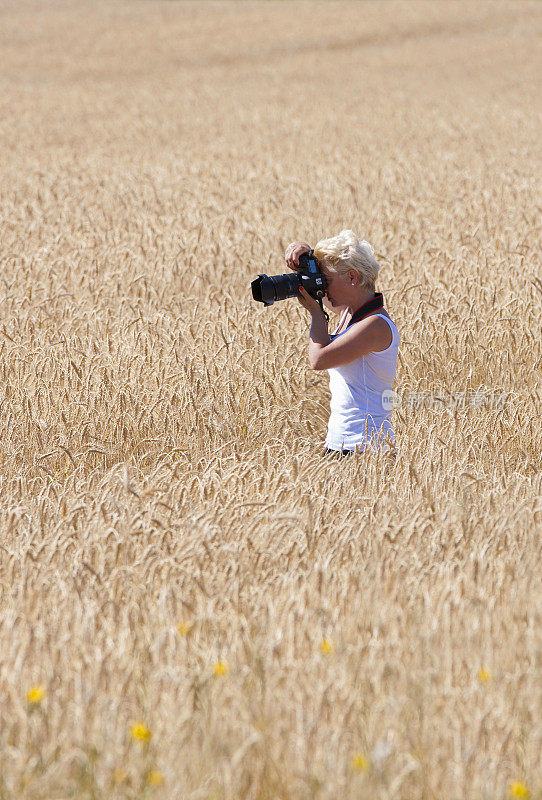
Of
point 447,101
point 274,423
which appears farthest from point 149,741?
point 447,101

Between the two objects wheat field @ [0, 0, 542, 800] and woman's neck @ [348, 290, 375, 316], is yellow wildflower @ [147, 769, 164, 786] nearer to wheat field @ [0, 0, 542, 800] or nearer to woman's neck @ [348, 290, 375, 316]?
wheat field @ [0, 0, 542, 800]

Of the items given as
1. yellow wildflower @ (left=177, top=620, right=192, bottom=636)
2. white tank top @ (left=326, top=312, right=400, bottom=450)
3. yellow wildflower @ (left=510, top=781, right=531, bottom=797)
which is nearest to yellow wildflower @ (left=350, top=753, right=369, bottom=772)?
yellow wildflower @ (left=510, top=781, right=531, bottom=797)

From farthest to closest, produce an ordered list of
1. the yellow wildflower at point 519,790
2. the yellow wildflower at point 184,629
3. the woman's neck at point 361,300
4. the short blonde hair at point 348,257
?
1. the woman's neck at point 361,300
2. the short blonde hair at point 348,257
3. the yellow wildflower at point 184,629
4. the yellow wildflower at point 519,790

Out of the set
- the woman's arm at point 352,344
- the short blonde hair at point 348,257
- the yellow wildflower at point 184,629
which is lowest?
the yellow wildflower at point 184,629

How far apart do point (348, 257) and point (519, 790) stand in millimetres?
2230

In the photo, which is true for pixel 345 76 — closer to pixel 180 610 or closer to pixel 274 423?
pixel 274 423

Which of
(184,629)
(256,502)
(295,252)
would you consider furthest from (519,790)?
(295,252)

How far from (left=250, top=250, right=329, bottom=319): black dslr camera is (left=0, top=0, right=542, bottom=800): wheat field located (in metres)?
0.60

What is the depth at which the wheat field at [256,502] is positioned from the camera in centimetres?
179

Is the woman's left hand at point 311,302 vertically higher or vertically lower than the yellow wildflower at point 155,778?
higher

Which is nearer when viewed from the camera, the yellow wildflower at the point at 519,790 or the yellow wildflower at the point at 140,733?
the yellow wildflower at the point at 519,790

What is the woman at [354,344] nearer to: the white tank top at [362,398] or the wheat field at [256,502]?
the white tank top at [362,398]

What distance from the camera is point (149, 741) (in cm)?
179

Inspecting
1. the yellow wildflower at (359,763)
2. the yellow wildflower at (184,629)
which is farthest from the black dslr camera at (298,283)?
the yellow wildflower at (359,763)
